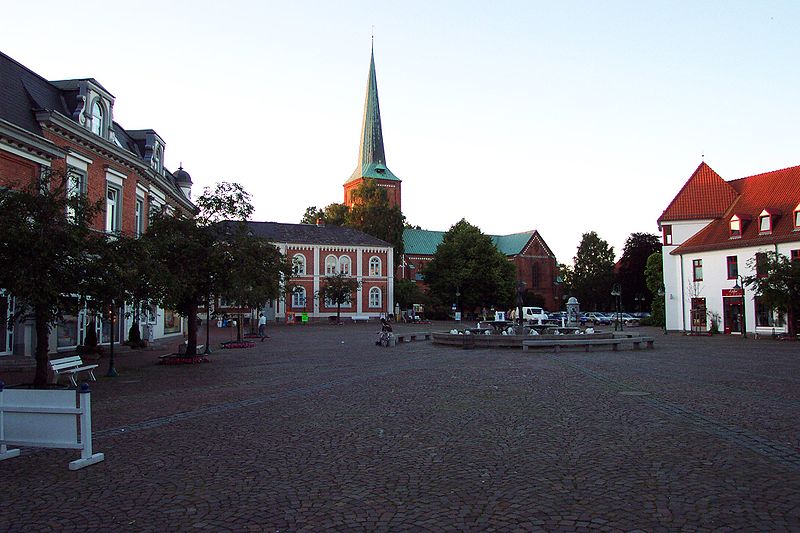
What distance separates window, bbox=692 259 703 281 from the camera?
156ft

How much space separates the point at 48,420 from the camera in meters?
7.50

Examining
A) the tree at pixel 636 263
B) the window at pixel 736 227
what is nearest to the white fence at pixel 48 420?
the window at pixel 736 227

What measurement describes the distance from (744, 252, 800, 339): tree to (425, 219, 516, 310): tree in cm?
4672

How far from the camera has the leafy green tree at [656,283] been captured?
64.6 metres

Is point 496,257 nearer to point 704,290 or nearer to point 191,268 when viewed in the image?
point 704,290

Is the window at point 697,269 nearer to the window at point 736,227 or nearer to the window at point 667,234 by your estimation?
the window at point 736,227

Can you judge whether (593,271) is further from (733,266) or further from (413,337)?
(413,337)

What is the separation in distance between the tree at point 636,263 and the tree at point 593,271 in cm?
1948

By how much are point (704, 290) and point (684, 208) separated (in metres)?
7.49

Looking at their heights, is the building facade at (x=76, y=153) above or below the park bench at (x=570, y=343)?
above

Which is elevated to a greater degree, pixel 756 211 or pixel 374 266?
pixel 756 211

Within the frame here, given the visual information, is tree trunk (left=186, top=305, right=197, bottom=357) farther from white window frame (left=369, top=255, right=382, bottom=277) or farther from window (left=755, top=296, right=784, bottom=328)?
white window frame (left=369, top=255, right=382, bottom=277)

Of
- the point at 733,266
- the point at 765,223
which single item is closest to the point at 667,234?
the point at 733,266

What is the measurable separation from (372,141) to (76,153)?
81054 millimetres
